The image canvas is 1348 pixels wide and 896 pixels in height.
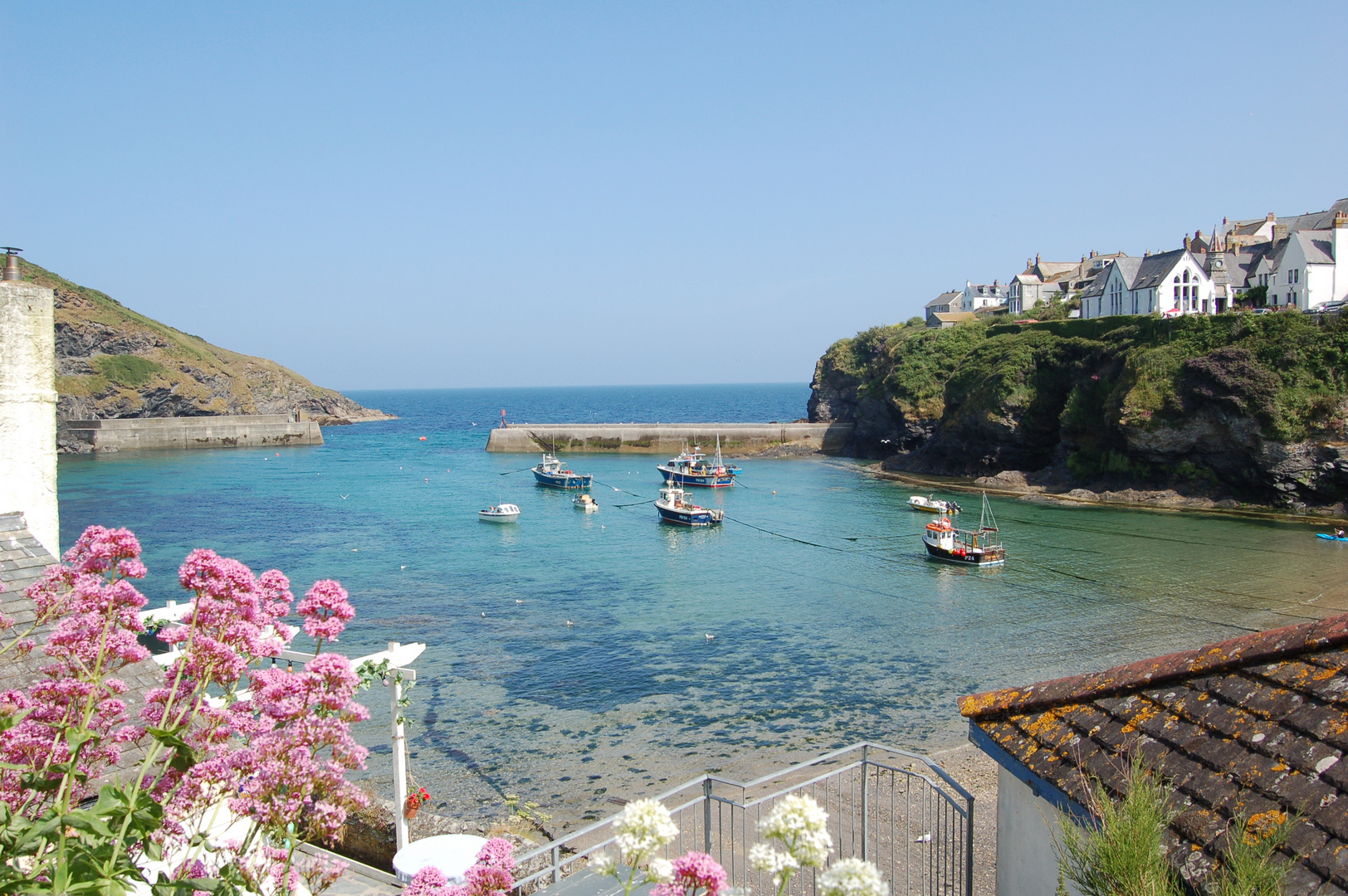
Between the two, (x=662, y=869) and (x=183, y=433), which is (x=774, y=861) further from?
(x=183, y=433)

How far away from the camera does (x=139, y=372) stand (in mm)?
100938

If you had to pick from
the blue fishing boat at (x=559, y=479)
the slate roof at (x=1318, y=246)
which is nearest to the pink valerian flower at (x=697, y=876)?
the blue fishing boat at (x=559, y=479)

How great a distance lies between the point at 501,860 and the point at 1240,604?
1267 inches

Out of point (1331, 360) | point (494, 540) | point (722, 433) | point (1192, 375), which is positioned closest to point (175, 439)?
point (722, 433)

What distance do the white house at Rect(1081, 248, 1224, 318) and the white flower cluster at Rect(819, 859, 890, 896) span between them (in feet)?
222

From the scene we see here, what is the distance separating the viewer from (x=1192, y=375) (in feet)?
160

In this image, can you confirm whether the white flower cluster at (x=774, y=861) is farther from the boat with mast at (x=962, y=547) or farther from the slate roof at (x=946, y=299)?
the slate roof at (x=946, y=299)

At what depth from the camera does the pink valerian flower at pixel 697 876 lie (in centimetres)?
205

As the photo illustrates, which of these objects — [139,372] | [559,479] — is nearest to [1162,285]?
[559,479]

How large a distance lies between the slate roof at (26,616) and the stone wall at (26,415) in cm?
103

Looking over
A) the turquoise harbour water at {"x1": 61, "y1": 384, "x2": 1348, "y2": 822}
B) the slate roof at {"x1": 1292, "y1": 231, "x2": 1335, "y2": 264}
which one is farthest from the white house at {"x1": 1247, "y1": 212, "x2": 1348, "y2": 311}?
the turquoise harbour water at {"x1": 61, "y1": 384, "x2": 1348, "y2": 822}

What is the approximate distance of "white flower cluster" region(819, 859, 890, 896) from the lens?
6.29 ft

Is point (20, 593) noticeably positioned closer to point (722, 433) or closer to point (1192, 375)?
point (1192, 375)

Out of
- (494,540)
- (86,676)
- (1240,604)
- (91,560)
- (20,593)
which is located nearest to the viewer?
(86,676)
